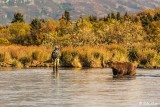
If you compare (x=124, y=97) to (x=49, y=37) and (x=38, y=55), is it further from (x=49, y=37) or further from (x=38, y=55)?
(x=49, y=37)

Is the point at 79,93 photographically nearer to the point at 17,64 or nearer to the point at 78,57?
the point at 17,64

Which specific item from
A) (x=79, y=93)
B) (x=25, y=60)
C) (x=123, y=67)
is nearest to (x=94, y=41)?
(x=25, y=60)

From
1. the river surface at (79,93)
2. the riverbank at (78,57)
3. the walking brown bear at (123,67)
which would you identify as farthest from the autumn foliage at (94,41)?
the river surface at (79,93)

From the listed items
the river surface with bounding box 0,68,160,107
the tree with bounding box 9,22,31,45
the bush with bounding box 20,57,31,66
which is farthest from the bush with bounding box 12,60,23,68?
the tree with bounding box 9,22,31,45

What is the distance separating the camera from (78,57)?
49219mm

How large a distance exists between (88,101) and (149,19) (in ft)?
278

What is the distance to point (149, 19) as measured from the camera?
104312mm

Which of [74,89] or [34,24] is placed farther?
[34,24]

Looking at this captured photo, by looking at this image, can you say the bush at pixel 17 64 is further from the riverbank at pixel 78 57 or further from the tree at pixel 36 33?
the tree at pixel 36 33

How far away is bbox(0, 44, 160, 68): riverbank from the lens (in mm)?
48250

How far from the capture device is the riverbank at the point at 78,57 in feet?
158

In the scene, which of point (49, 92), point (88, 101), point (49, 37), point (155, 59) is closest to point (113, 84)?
point (49, 92)

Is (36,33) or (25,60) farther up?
(36,33)

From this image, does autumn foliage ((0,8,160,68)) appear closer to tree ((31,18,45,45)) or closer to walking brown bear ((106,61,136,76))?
tree ((31,18,45,45))
